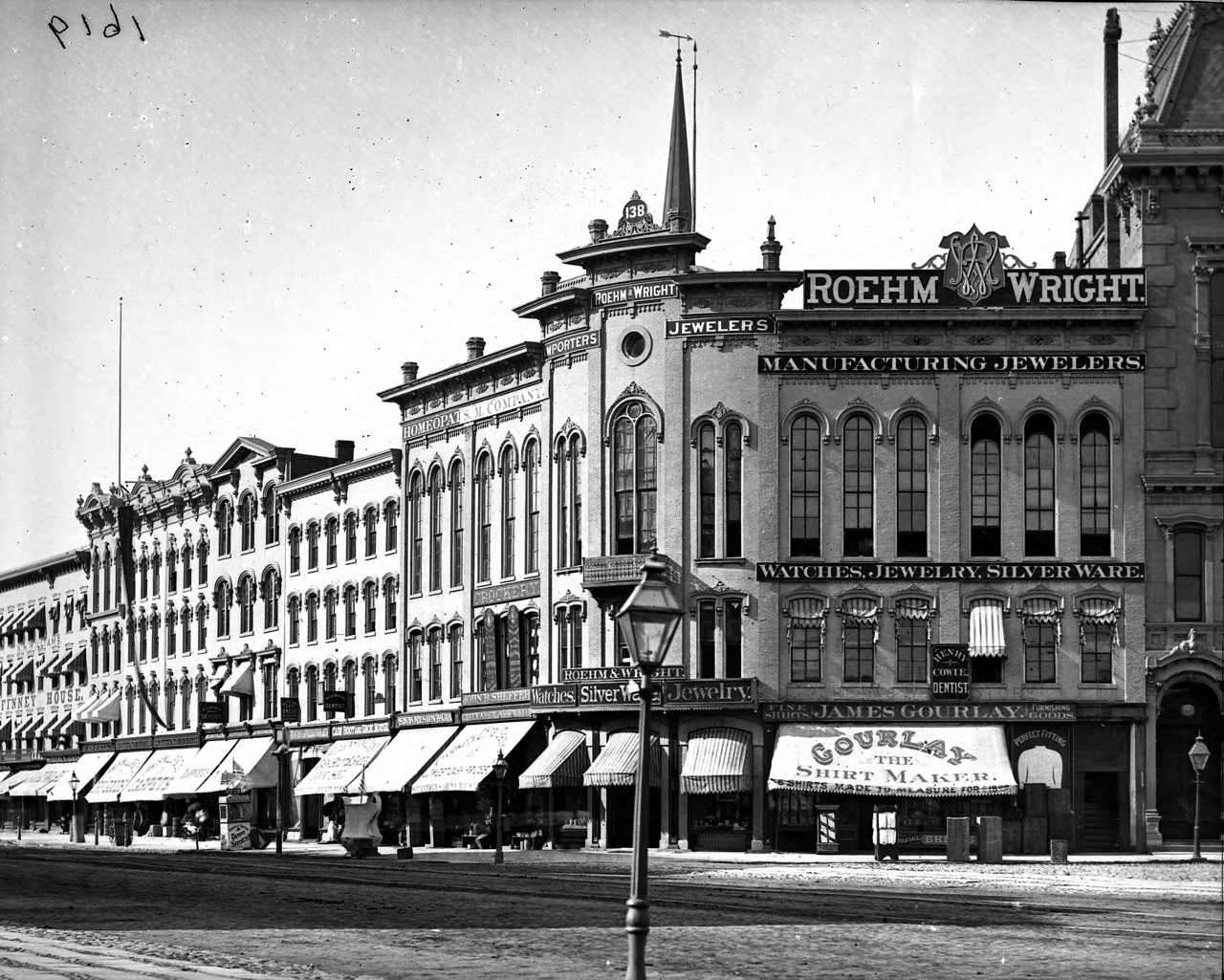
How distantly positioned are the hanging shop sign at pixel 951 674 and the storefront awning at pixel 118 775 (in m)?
49.0

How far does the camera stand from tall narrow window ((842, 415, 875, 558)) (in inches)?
2413

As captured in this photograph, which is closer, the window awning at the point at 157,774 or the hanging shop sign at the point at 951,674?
the hanging shop sign at the point at 951,674

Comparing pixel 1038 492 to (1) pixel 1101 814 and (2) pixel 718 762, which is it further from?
(2) pixel 718 762

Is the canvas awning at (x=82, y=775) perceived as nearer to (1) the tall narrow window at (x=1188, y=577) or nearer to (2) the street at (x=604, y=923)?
(2) the street at (x=604, y=923)

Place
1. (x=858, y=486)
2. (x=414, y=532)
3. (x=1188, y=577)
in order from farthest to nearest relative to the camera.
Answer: (x=414, y=532), (x=858, y=486), (x=1188, y=577)

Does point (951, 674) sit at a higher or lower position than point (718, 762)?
higher

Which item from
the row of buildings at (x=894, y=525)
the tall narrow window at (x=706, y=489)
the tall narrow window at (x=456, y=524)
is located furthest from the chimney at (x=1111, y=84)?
the tall narrow window at (x=456, y=524)

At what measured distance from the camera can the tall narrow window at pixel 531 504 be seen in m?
68.7

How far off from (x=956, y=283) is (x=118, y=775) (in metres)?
54.3

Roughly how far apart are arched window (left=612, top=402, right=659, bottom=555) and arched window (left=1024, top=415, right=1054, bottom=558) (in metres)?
11.1

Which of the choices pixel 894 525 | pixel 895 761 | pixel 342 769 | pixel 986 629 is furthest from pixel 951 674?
pixel 342 769

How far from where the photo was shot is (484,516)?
2835 inches

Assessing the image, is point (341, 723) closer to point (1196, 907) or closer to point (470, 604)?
point (470, 604)

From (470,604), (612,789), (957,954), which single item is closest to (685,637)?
(612,789)
